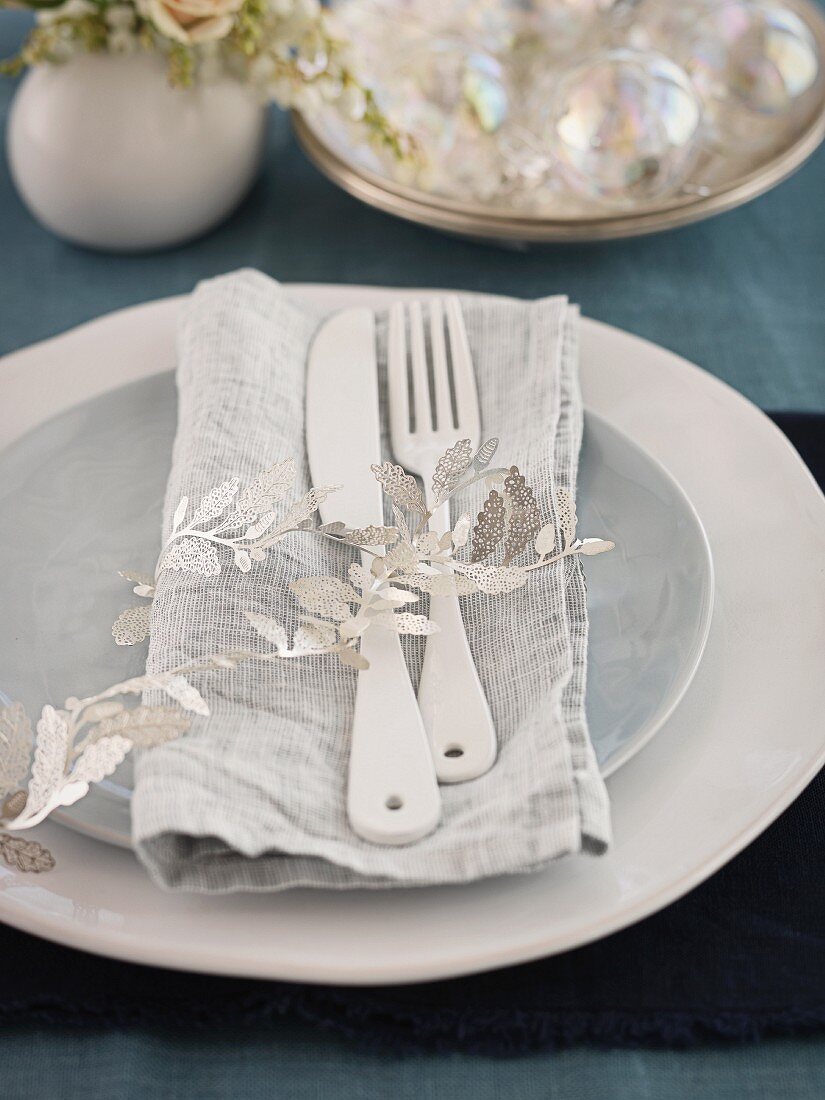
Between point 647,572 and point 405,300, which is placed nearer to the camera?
point 647,572

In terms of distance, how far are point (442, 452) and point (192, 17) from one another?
423mm

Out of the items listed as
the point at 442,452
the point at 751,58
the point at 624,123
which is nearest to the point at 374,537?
the point at 442,452

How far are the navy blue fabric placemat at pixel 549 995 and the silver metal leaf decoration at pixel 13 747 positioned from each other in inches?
2.7

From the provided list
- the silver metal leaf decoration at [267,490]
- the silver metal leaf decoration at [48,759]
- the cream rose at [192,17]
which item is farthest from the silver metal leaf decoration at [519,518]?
the cream rose at [192,17]

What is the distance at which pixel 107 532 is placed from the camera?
579 millimetres

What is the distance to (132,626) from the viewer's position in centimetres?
51

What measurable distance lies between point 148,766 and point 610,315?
1.95 feet

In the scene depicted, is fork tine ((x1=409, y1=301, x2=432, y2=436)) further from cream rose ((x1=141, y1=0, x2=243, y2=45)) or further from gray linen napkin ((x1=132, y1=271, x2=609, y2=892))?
cream rose ((x1=141, y1=0, x2=243, y2=45))

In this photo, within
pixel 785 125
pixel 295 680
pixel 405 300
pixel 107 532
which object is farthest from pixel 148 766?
pixel 785 125

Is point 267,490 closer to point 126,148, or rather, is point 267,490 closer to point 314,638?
point 314,638

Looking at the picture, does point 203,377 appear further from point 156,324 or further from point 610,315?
point 610,315

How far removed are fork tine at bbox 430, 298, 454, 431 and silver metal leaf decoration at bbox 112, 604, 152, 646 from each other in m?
0.22

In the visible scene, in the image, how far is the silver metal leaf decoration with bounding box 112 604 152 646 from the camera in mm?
503

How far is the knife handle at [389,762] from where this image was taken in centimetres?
41
